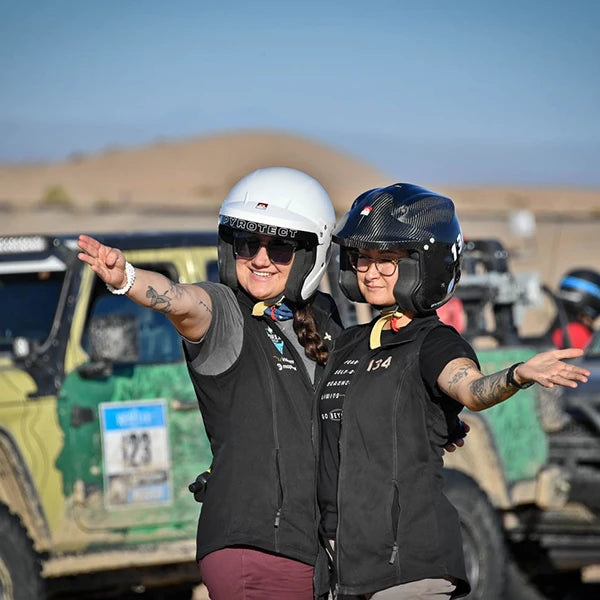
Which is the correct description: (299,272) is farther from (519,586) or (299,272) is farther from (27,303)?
(519,586)

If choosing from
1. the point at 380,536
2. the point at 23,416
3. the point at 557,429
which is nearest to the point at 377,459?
the point at 380,536

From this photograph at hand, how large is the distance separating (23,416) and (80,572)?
886 millimetres

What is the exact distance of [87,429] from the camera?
22.3 ft

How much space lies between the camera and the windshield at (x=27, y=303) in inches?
279

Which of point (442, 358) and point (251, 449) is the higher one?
point (442, 358)

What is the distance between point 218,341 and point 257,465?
39 centimetres

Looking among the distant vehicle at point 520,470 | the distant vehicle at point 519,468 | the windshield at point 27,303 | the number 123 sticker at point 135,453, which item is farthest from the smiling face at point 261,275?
the distant vehicle at point 520,470

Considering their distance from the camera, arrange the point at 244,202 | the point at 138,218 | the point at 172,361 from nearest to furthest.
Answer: the point at 244,202 < the point at 172,361 < the point at 138,218

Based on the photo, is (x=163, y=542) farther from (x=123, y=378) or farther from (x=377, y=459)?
(x=377, y=459)

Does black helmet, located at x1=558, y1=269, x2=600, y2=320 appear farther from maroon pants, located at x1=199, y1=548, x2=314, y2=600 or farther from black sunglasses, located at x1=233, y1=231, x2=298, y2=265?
maroon pants, located at x1=199, y1=548, x2=314, y2=600

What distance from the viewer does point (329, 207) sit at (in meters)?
4.54

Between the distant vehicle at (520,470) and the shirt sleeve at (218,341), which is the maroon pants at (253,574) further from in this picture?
the distant vehicle at (520,470)

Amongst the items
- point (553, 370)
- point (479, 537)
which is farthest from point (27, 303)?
point (553, 370)

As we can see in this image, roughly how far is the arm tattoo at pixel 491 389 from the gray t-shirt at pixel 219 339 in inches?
31.6
